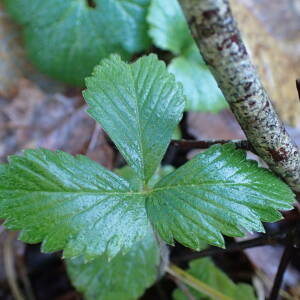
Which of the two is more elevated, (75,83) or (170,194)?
(75,83)

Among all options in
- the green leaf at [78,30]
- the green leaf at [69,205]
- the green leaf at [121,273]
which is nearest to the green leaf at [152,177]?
the green leaf at [121,273]

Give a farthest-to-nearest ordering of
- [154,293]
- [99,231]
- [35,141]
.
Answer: [35,141]
[154,293]
[99,231]

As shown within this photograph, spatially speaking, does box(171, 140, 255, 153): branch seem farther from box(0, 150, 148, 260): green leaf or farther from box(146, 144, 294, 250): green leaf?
box(0, 150, 148, 260): green leaf

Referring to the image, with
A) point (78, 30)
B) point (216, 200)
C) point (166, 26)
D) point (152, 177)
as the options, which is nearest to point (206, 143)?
point (216, 200)

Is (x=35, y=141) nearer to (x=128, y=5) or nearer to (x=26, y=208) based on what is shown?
(x=128, y=5)

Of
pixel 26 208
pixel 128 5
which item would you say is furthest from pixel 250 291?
pixel 128 5
